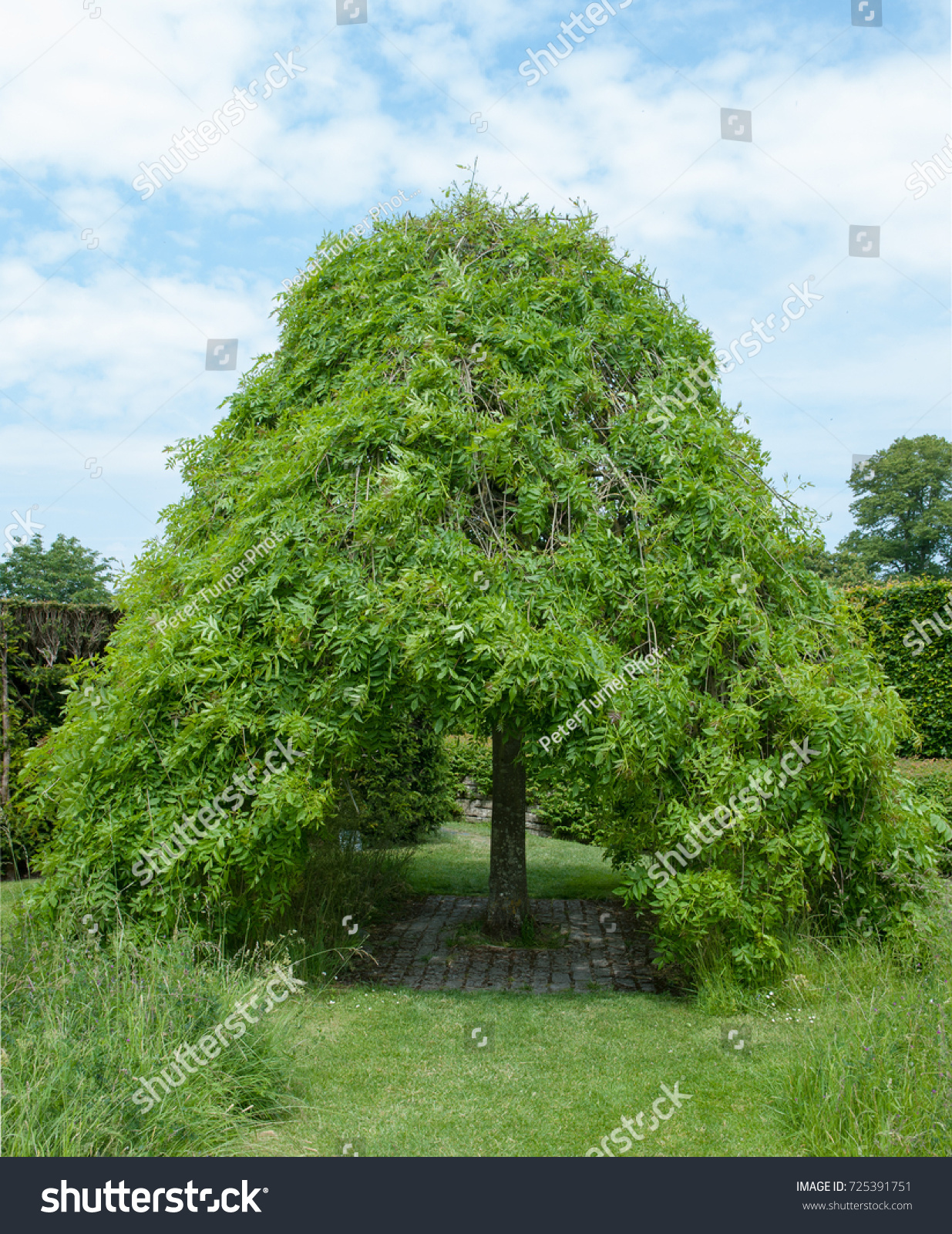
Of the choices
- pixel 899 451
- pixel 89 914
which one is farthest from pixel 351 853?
pixel 899 451

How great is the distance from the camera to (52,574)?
41.2 meters

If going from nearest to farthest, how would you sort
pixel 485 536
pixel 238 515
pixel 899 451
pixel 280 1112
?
pixel 280 1112 → pixel 485 536 → pixel 238 515 → pixel 899 451

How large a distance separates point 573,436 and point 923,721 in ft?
32.5

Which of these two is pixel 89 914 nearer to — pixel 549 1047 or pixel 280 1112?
pixel 280 1112

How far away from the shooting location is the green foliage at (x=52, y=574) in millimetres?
40625
